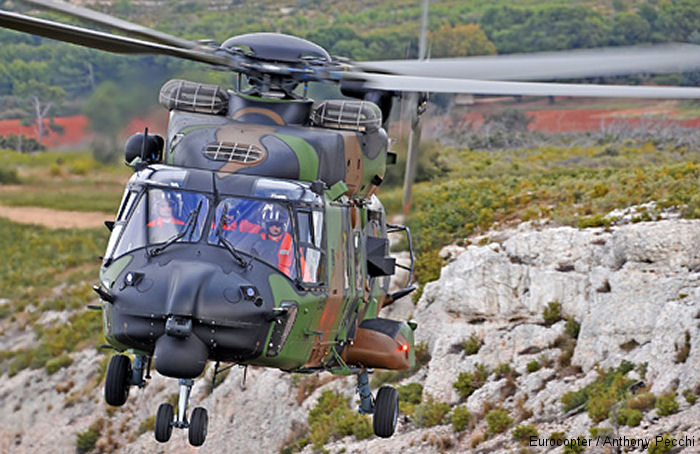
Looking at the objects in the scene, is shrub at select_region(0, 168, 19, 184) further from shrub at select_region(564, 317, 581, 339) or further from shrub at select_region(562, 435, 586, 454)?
shrub at select_region(562, 435, 586, 454)

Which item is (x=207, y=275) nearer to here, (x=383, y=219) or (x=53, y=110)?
(x=383, y=219)

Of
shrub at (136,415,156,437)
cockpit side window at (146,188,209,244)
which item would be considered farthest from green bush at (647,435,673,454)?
shrub at (136,415,156,437)

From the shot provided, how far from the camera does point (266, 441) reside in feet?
78.3

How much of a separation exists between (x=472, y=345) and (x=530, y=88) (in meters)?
10.1

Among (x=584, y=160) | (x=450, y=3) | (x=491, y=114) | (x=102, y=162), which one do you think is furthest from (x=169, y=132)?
(x=450, y=3)

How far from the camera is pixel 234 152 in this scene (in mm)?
13906

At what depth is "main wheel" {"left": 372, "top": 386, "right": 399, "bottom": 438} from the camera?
15898mm

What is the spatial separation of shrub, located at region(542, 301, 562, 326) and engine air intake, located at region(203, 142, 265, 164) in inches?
388

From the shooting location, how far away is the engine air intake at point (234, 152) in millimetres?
13828

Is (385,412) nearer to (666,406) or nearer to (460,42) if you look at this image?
(666,406)

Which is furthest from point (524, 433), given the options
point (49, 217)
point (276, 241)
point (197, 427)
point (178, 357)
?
point (49, 217)

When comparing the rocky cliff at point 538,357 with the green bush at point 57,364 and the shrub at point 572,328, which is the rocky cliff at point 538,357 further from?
the green bush at point 57,364

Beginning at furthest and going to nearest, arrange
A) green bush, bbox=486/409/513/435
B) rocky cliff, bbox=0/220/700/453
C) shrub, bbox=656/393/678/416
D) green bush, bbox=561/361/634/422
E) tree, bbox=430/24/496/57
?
tree, bbox=430/24/496/57 → green bush, bbox=486/409/513/435 → rocky cliff, bbox=0/220/700/453 → green bush, bbox=561/361/634/422 → shrub, bbox=656/393/678/416

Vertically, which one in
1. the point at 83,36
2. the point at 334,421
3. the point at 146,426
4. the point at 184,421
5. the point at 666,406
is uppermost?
Answer: the point at 83,36
